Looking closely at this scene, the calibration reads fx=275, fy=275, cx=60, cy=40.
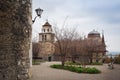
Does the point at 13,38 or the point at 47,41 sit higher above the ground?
the point at 47,41

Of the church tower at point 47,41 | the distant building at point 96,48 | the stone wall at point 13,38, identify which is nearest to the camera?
the stone wall at point 13,38

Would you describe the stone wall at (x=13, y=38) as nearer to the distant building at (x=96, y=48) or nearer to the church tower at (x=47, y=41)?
the distant building at (x=96, y=48)

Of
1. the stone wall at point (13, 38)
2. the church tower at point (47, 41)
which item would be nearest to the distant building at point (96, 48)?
the church tower at point (47, 41)

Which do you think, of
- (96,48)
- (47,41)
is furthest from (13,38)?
(47,41)

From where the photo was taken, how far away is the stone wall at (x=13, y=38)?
10953 millimetres

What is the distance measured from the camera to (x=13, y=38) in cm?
1118

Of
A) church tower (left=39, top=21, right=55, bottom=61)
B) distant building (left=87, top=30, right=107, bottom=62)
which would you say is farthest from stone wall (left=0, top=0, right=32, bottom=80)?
church tower (left=39, top=21, right=55, bottom=61)

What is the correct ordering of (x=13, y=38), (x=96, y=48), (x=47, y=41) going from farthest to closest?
1. (x=47, y=41)
2. (x=96, y=48)
3. (x=13, y=38)

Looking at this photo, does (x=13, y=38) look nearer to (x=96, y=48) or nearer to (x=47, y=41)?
(x=96, y=48)

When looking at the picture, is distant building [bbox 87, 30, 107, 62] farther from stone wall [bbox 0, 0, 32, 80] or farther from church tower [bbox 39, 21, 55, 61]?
stone wall [bbox 0, 0, 32, 80]

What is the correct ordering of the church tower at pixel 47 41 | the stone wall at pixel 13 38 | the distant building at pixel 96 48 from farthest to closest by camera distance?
the church tower at pixel 47 41, the distant building at pixel 96 48, the stone wall at pixel 13 38

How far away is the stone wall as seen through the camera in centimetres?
1095

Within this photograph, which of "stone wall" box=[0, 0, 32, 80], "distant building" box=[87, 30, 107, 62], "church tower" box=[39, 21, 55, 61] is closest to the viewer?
"stone wall" box=[0, 0, 32, 80]

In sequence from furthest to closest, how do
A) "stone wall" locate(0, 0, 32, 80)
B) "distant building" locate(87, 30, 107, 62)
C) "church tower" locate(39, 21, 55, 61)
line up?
"church tower" locate(39, 21, 55, 61), "distant building" locate(87, 30, 107, 62), "stone wall" locate(0, 0, 32, 80)
